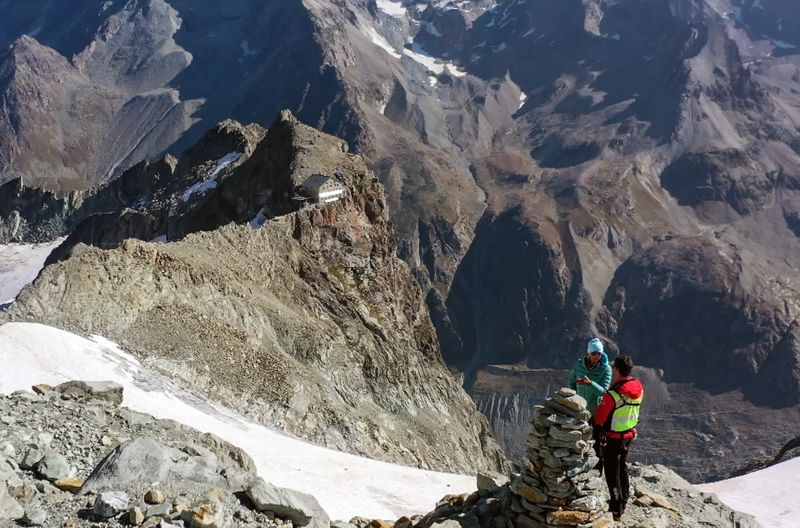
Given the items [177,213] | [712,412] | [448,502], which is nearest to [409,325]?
[177,213]

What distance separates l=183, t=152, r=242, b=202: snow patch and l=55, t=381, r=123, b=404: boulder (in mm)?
57150

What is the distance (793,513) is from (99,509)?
19.6 metres

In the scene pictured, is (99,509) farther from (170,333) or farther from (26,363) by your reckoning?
(170,333)

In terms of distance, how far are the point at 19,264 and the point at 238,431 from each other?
10424cm

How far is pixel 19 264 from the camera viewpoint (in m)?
117

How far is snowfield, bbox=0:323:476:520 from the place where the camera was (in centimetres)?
2286

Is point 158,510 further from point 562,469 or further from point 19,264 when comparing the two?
point 19,264

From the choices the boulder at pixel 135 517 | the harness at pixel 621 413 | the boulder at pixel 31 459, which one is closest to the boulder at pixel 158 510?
the boulder at pixel 135 517

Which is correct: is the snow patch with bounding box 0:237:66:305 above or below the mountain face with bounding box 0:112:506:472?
below

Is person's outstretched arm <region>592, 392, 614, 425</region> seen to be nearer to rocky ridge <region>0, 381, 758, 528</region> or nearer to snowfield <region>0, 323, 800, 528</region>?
rocky ridge <region>0, 381, 758, 528</region>

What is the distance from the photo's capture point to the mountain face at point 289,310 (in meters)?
31.1

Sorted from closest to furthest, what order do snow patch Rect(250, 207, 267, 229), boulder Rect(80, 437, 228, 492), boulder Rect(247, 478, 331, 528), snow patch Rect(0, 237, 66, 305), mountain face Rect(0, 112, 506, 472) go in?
1. boulder Rect(80, 437, 228, 492)
2. boulder Rect(247, 478, 331, 528)
3. mountain face Rect(0, 112, 506, 472)
4. snow patch Rect(250, 207, 267, 229)
5. snow patch Rect(0, 237, 66, 305)

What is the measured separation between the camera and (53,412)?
16.5m

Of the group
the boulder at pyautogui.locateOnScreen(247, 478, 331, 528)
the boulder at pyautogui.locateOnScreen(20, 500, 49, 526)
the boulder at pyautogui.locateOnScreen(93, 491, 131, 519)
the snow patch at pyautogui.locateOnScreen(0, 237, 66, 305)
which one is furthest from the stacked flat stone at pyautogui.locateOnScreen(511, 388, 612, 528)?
the snow patch at pyautogui.locateOnScreen(0, 237, 66, 305)
